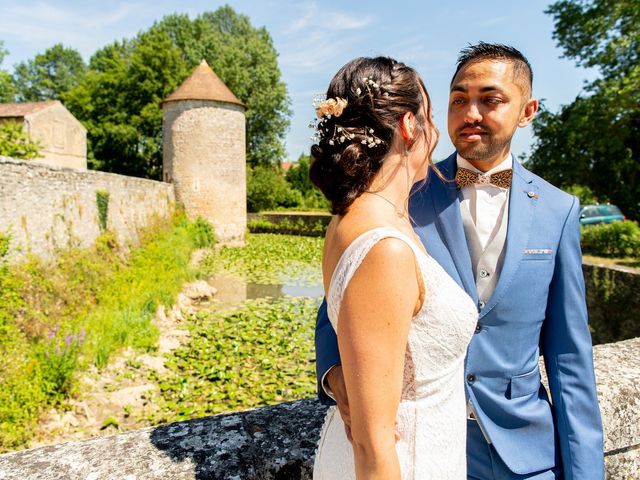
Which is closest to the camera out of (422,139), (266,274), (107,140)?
(422,139)

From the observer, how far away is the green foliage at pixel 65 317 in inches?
196

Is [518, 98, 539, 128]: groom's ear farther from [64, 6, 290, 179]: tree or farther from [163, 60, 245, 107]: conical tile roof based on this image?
[64, 6, 290, 179]: tree

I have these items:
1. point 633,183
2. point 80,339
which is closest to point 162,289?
point 80,339

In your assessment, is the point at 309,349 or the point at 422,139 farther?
the point at 309,349

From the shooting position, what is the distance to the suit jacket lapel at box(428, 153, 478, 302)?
153 centimetres

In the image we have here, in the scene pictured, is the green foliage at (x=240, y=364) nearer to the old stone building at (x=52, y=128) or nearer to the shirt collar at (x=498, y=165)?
the shirt collar at (x=498, y=165)

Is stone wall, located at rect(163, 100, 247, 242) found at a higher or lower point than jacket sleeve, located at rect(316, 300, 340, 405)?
higher


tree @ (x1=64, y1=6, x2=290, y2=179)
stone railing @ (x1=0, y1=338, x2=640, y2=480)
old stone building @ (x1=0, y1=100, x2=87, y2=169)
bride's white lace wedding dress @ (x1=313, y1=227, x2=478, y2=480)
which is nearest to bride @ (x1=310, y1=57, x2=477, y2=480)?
bride's white lace wedding dress @ (x1=313, y1=227, x2=478, y2=480)

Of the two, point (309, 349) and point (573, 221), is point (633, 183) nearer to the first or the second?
point (309, 349)

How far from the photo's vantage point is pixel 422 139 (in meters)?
1.32

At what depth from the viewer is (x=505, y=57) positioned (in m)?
1.62

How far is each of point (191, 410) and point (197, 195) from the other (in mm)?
15940

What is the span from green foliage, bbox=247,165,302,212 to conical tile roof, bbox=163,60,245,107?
1102 cm

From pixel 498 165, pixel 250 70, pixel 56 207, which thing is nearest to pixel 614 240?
pixel 498 165
